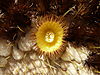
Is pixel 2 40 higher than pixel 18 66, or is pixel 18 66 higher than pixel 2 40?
pixel 2 40

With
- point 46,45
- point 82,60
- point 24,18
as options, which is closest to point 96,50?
point 82,60

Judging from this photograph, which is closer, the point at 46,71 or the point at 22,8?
the point at 22,8

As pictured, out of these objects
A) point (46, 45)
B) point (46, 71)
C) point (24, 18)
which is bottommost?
point (46, 71)

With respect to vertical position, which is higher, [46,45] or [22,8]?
[22,8]

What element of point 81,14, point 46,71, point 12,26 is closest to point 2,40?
point 12,26

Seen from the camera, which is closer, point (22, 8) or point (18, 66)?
point (22, 8)

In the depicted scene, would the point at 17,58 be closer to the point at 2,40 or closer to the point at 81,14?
the point at 2,40

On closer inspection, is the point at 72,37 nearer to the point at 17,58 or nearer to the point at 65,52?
the point at 65,52
